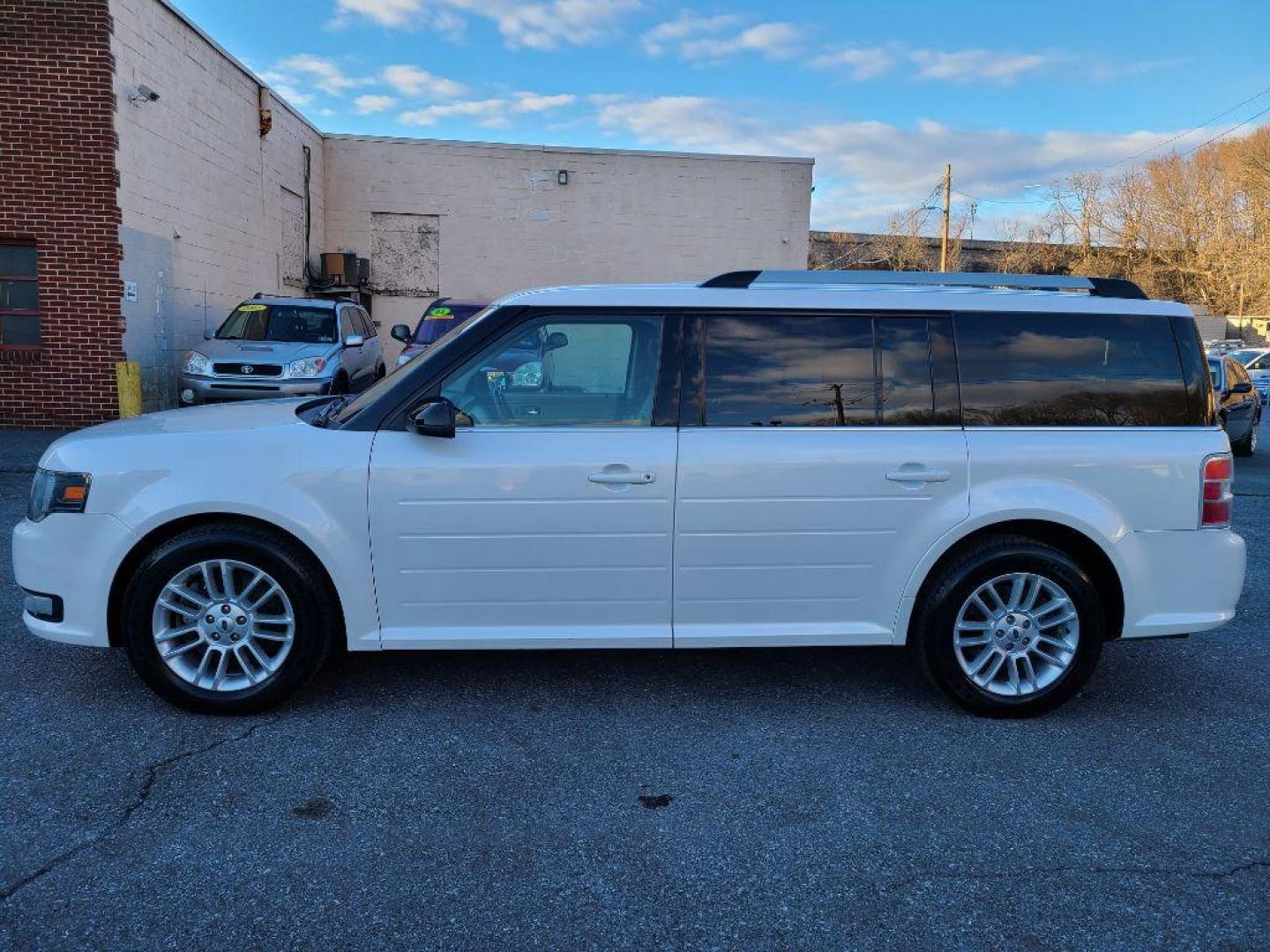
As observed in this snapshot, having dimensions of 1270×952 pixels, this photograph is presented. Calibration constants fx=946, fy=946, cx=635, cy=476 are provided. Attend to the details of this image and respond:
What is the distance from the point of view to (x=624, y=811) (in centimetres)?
327

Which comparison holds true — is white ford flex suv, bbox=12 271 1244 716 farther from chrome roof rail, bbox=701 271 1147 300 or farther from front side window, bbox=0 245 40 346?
front side window, bbox=0 245 40 346

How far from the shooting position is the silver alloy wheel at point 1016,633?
4066 mm

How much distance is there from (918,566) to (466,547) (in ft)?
6.23

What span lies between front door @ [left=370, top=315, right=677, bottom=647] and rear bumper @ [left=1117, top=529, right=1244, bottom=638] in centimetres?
201

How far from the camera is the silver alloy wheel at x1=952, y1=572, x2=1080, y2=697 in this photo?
407cm

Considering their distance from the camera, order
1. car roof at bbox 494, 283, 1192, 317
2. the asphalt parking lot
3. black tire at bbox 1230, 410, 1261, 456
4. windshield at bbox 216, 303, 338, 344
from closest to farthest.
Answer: the asphalt parking lot < car roof at bbox 494, 283, 1192, 317 < windshield at bbox 216, 303, 338, 344 < black tire at bbox 1230, 410, 1261, 456

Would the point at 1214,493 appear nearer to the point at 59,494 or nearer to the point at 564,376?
the point at 564,376

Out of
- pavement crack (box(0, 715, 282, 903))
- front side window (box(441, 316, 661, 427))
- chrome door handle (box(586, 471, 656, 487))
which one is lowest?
pavement crack (box(0, 715, 282, 903))

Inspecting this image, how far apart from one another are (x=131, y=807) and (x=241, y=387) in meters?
9.48

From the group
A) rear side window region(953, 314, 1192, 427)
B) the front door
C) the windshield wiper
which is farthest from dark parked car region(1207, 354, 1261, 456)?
the windshield wiper

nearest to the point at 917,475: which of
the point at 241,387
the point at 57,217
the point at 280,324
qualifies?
the point at 241,387

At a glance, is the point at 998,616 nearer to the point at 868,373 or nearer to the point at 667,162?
the point at 868,373

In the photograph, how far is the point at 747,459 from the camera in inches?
153

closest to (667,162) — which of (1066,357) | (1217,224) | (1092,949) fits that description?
(1066,357)
